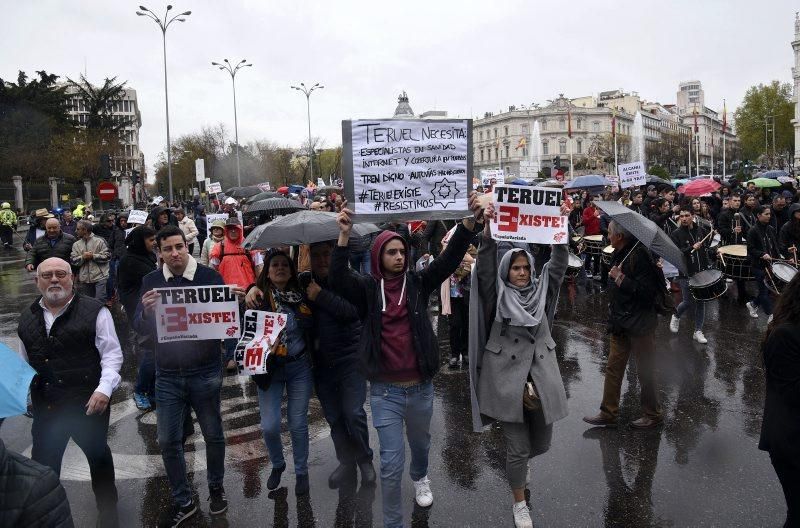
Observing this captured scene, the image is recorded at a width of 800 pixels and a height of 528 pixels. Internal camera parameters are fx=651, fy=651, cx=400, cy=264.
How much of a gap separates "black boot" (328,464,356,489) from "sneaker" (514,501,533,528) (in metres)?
1.33

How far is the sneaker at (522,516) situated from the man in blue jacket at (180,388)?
1959 millimetres

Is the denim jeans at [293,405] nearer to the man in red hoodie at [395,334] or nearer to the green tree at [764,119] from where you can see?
the man in red hoodie at [395,334]

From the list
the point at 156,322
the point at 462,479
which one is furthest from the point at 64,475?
the point at 462,479

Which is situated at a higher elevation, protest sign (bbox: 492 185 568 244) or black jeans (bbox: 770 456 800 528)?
protest sign (bbox: 492 185 568 244)

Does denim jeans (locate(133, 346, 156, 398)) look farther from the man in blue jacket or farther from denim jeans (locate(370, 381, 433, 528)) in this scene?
denim jeans (locate(370, 381, 433, 528))

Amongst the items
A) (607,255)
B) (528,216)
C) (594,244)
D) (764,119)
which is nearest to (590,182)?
(594,244)

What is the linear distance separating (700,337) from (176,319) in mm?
6945

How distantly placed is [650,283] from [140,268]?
4.77m

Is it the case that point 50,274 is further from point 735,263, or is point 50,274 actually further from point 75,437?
point 735,263

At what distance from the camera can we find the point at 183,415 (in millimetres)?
4391

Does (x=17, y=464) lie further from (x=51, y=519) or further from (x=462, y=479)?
(x=462, y=479)

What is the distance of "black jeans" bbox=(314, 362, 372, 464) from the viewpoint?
4.76 metres

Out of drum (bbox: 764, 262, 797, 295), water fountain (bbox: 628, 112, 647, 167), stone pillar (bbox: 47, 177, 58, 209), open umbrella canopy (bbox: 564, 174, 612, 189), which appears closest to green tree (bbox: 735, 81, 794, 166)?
water fountain (bbox: 628, 112, 647, 167)

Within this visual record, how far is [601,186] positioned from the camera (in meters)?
22.1
